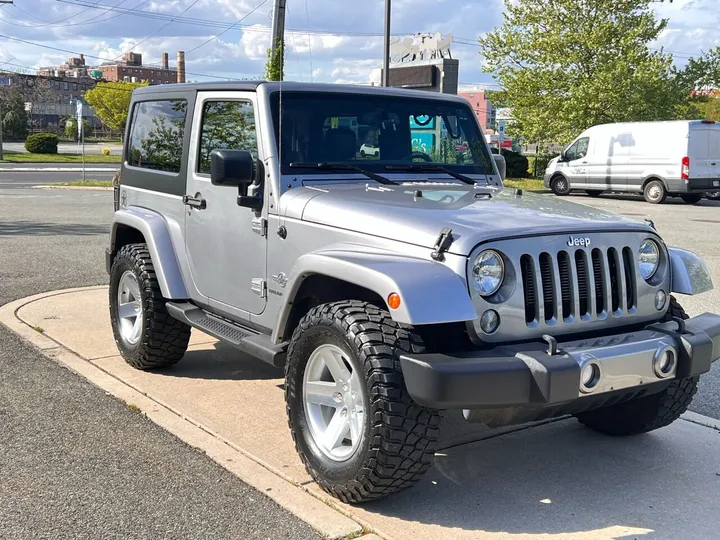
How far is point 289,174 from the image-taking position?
4.46 m

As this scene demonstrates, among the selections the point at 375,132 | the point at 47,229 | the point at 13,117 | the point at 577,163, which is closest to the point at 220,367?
the point at 375,132

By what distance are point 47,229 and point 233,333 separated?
10.1m

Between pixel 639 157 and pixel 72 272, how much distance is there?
58.2 feet

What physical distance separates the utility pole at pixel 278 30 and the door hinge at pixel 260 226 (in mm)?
12480

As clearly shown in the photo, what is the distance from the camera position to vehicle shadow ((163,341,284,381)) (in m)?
5.67

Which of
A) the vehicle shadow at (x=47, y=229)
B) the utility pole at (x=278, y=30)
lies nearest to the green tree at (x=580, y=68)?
the utility pole at (x=278, y=30)

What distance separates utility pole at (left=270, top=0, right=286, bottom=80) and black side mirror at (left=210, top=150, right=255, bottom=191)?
1264cm

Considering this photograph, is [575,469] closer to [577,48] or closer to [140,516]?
[140,516]

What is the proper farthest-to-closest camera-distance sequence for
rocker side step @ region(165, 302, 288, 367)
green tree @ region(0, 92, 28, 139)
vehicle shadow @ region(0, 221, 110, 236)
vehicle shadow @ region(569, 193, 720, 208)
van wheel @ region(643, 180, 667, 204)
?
green tree @ region(0, 92, 28, 139) → vehicle shadow @ region(569, 193, 720, 208) → van wheel @ region(643, 180, 667, 204) → vehicle shadow @ region(0, 221, 110, 236) → rocker side step @ region(165, 302, 288, 367)

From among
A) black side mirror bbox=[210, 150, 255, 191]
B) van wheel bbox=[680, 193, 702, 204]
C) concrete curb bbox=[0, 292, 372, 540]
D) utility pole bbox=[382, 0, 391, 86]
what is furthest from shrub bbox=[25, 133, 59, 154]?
black side mirror bbox=[210, 150, 255, 191]

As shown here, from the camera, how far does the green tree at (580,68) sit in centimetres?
2897

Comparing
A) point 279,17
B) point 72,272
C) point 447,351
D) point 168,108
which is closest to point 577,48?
point 279,17

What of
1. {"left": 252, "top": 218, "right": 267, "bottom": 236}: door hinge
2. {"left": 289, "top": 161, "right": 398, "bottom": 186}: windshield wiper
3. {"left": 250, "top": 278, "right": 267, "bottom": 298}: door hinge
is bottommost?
{"left": 250, "top": 278, "right": 267, "bottom": 298}: door hinge

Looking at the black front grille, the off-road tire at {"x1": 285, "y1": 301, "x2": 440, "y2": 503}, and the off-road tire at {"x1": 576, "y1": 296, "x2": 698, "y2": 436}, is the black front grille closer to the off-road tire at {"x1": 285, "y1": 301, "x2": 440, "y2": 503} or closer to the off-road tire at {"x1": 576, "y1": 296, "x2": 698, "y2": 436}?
the off-road tire at {"x1": 576, "y1": 296, "x2": 698, "y2": 436}
